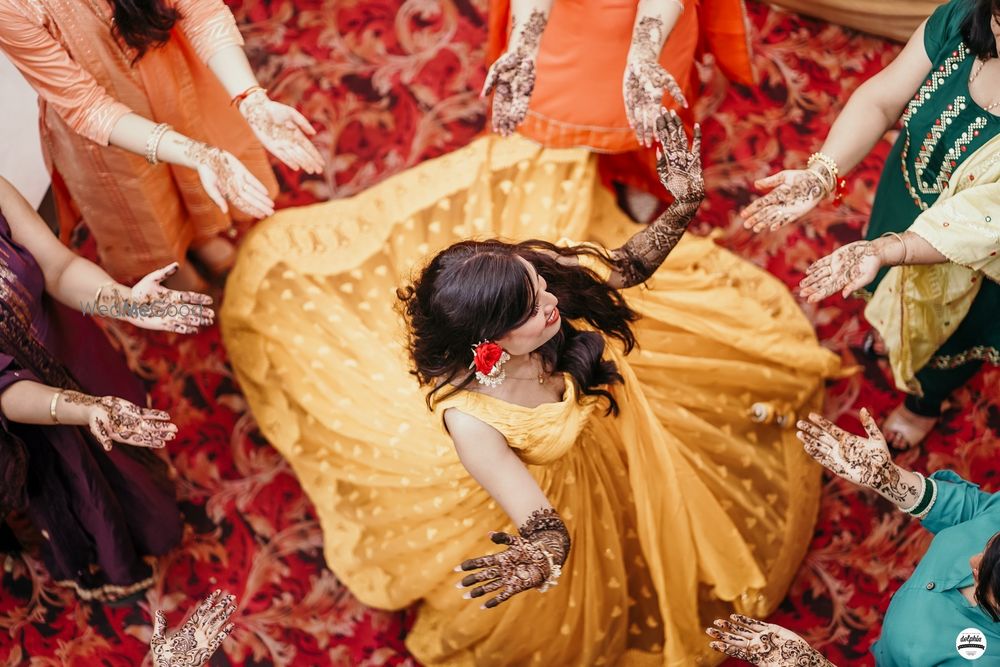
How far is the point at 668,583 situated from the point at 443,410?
2.35ft

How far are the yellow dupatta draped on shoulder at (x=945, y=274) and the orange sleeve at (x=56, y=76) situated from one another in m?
1.58

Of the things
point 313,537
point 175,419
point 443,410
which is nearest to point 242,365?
point 175,419

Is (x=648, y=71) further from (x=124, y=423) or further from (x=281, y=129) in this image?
(x=124, y=423)

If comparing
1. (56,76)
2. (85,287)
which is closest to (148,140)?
(56,76)

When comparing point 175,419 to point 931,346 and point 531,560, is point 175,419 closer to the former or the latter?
point 531,560

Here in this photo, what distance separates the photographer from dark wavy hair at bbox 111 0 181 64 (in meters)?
1.87

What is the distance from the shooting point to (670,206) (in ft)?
5.85

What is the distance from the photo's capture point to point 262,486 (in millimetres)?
2473

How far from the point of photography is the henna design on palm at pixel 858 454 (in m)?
1.62

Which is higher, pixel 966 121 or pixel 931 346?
pixel 966 121

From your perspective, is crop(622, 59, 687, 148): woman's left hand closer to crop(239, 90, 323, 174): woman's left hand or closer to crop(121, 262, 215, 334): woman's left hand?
crop(239, 90, 323, 174): woman's left hand

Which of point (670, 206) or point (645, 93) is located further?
point (645, 93)

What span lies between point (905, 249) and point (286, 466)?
1.59 m

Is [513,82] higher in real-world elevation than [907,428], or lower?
higher
